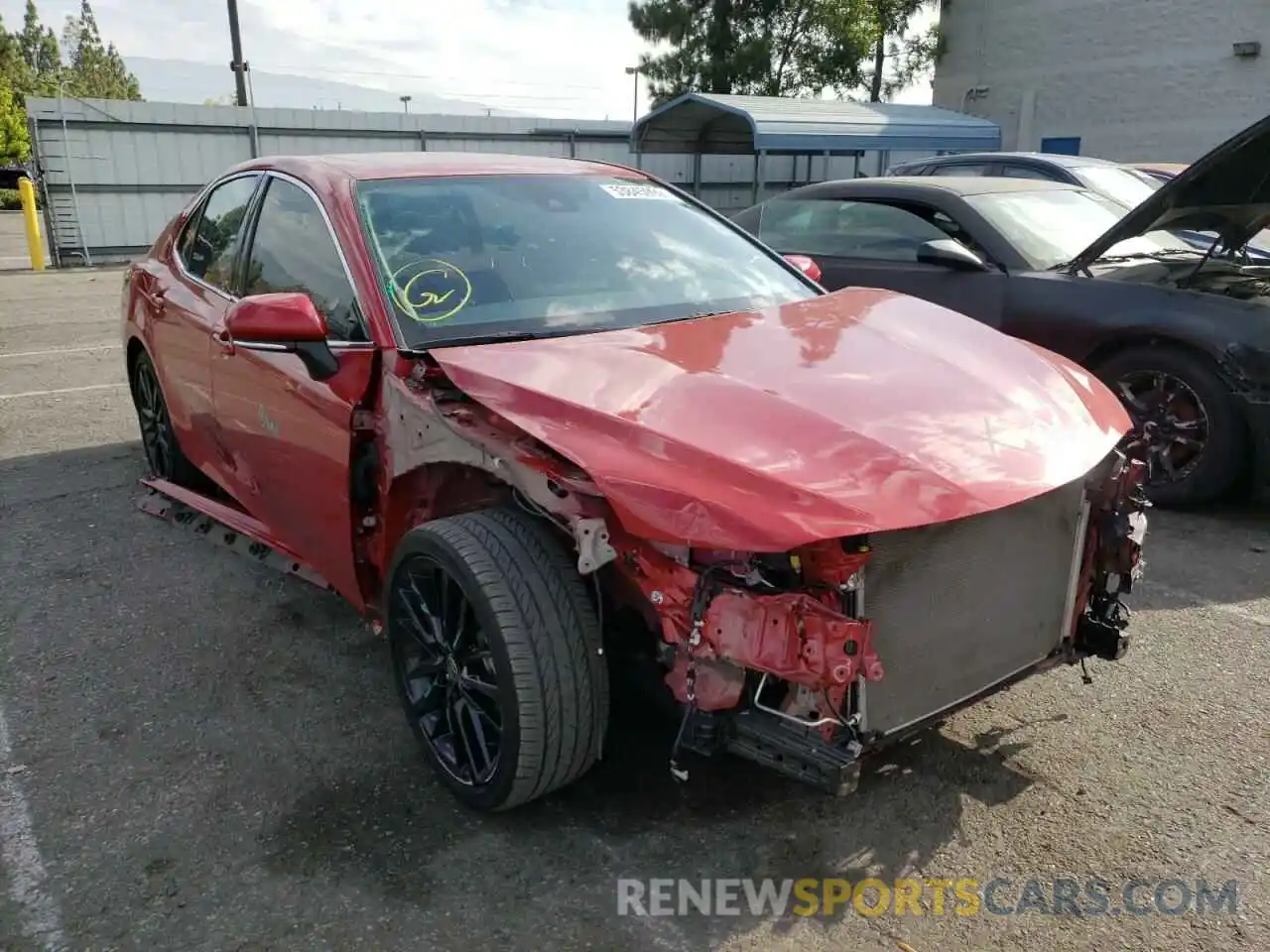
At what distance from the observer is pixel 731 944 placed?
7.23 feet

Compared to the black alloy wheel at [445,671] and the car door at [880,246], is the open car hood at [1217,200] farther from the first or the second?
the black alloy wheel at [445,671]

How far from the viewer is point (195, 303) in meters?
4.04

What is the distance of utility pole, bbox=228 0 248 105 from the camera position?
70.6 feet

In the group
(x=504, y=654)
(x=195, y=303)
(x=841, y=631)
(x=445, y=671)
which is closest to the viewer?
(x=841, y=631)

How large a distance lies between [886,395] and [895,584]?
0.54 meters

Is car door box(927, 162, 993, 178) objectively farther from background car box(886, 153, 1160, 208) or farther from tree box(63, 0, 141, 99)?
tree box(63, 0, 141, 99)

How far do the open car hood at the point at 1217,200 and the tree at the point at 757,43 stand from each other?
25782 mm

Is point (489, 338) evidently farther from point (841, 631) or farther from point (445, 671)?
point (841, 631)

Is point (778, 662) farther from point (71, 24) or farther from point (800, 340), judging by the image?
point (71, 24)

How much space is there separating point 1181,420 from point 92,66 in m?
84.6

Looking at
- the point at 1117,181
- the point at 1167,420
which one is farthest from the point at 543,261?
the point at 1117,181

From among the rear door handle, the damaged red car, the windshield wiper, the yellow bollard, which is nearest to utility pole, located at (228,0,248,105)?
the yellow bollard

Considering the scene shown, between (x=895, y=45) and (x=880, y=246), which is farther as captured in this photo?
(x=895, y=45)

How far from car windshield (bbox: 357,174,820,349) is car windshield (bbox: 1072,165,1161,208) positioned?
577cm
